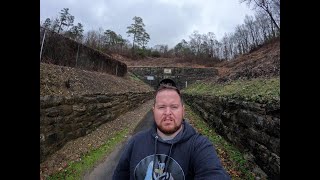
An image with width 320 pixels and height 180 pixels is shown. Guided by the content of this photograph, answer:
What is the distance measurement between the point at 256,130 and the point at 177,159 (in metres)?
3.78

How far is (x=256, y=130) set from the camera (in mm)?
5312

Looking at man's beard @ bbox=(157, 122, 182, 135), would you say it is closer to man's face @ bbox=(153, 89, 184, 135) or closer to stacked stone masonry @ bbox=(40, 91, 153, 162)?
man's face @ bbox=(153, 89, 184, 135)

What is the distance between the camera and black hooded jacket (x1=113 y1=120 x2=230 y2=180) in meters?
1.93

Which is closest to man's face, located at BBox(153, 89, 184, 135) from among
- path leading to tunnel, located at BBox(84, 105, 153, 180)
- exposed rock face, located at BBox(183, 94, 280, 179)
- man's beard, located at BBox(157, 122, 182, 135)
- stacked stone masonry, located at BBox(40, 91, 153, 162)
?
man's beard, located at BBox(157, 122, 182, 135)

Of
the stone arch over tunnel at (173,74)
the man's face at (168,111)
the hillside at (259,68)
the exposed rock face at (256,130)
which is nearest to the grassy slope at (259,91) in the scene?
the exposed rock face at (256,130)

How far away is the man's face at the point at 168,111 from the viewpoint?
7.08ft

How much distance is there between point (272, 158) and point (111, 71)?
1815 cm

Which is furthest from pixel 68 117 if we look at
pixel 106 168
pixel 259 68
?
pixel 259 68
